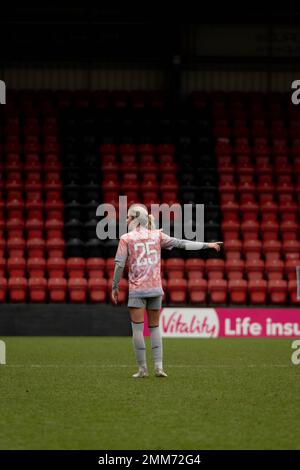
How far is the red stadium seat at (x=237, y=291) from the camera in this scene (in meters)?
20.1

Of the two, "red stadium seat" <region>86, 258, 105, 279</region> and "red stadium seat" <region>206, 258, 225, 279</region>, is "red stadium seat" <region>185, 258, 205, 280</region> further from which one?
"red stadium seat" <region>86, 258, 105, 279</region>

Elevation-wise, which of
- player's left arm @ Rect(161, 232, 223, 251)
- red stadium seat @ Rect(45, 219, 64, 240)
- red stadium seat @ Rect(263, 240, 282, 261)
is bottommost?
red stadium seat @ Rect(263, 240, 282, 261)

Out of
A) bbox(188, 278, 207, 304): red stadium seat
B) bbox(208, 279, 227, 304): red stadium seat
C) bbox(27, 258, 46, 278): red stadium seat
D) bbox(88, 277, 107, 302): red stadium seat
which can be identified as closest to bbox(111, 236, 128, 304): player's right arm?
bbox(88, 277, 107, 302): red stadium seat

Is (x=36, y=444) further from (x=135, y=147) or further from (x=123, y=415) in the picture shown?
(x=135, y=147)

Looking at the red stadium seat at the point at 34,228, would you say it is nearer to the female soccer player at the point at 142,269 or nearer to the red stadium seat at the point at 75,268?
the red stadium seat at the point at 75,268

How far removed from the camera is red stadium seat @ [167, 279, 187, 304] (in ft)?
65.1

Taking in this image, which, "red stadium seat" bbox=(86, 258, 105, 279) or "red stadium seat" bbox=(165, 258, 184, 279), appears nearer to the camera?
"red stadium seat" bbox=(86, 258, 105, 279)

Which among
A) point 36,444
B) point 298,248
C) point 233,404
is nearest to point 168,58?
point 298,248

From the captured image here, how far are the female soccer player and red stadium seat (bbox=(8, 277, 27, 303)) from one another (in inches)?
368

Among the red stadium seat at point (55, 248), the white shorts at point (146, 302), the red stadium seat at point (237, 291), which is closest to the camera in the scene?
the white shorts at point (146, 302)

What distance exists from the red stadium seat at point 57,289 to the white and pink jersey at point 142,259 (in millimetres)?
9233

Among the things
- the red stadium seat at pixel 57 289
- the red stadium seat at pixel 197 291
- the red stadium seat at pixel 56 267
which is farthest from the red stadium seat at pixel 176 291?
the red stadium seat at pixel 56 267

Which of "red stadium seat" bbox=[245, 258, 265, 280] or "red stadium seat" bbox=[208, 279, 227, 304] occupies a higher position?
"red stadium seat" bbox=[245, 258, 265, 280]

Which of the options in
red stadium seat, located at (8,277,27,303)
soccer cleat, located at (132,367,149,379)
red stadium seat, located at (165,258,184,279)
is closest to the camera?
soccer cleat, located at (132,367,149,379)
